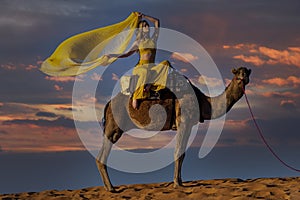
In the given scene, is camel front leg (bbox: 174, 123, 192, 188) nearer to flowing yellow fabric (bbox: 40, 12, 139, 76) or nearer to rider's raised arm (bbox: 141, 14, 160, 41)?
rider's raised arm (bbox: 141, 14, 160, 41)

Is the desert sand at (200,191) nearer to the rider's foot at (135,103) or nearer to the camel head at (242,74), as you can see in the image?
the rider's foot at (135,103)

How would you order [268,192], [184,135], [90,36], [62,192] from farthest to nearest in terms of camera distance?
[62,192] → [90,36] → [184,135] → [268,192]

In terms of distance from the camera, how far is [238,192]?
1355cm

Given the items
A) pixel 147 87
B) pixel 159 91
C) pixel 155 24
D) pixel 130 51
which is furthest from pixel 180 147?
pixel 155 24

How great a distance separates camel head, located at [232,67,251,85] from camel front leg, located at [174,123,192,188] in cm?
185

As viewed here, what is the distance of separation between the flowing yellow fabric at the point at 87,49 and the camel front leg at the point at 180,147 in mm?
2654

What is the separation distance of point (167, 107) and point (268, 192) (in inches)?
135

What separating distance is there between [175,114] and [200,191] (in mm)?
2184

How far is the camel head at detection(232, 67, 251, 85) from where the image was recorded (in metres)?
14.9

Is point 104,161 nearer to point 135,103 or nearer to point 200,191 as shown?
point 135,103

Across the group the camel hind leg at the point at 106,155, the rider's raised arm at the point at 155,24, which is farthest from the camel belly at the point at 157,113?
the rider's raised arm at the point at 155,24

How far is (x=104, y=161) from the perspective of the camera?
15.5 m

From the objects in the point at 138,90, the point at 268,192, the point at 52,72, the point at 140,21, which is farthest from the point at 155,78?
the point at 268,192

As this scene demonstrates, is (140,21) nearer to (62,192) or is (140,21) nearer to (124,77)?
(124,77)
